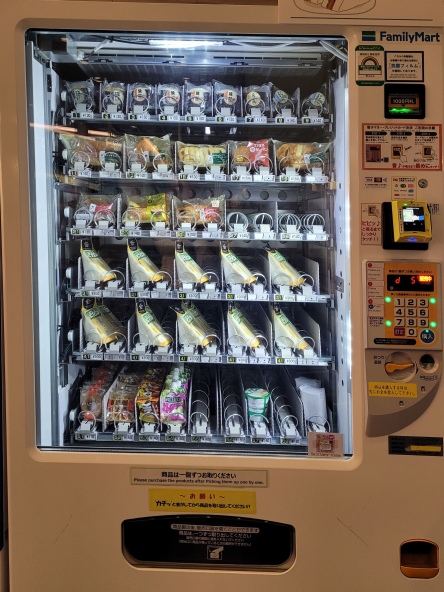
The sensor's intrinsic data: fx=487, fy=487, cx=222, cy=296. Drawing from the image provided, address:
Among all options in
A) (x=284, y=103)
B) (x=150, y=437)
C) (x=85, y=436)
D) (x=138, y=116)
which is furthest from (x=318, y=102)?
(x=85, y=436)

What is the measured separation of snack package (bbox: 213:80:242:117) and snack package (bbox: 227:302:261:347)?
2.49 ft

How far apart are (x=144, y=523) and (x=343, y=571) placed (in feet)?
2.06

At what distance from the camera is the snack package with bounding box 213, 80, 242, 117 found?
6.10 ft

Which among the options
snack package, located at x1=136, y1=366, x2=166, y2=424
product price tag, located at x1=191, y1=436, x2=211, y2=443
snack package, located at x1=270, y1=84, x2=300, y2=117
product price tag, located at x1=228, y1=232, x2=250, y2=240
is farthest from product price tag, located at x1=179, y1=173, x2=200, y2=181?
product price tag, located at x1=191, y1=436, x2=211, y2=443

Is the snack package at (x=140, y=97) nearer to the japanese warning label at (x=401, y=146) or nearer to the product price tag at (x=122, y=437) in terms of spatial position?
the japanese warning label at (x=401, y=146)

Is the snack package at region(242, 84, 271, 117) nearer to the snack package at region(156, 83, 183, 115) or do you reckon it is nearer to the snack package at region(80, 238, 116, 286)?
the snack package at region(156, 83, 183, 115)

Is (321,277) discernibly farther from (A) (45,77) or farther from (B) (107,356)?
(A) (45,77)

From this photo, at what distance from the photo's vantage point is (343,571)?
1469mm

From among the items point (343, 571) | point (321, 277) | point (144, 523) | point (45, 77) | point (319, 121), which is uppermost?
point (45, 77)

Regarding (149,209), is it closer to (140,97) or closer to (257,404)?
(140,97)

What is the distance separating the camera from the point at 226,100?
73.3 inches

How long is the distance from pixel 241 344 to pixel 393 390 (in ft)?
2.01

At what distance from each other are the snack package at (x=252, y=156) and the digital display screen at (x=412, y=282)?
70cm

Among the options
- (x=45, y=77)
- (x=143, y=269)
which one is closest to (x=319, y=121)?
(x=143, y=269)
